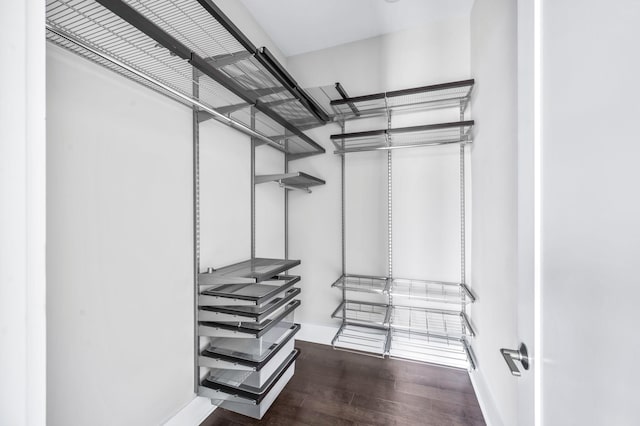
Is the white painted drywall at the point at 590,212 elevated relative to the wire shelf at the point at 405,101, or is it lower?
lower

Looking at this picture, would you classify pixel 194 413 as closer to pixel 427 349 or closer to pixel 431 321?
pixel 427 349

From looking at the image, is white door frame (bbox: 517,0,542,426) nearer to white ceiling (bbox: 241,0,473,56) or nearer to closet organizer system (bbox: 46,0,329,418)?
closet organizer system (bbox: 46,0,329,418)

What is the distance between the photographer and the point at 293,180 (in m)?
2.01

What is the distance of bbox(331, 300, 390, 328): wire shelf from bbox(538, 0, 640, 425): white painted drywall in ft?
5.20

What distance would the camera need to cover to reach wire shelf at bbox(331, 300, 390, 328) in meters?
2.10

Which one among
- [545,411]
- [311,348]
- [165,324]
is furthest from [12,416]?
[311,348]

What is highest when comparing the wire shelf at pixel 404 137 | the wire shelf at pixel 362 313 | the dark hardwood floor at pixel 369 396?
the wire shelf at pixel 404 137

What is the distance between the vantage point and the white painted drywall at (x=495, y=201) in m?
1.09

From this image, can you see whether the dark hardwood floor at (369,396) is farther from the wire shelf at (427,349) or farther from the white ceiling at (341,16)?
the white ceiling at (341,16)

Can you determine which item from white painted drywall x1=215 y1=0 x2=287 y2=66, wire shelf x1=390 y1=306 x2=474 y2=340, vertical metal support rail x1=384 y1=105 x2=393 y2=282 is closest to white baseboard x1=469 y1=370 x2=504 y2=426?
wire shelf x1=390 y1=306 x2=474 y2=340

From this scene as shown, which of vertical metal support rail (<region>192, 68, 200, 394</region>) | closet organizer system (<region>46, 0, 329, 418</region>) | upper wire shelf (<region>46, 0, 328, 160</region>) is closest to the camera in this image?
upper wire shelf (<region>46, 0, 328, 160</region>)

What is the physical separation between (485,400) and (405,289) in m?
0.80

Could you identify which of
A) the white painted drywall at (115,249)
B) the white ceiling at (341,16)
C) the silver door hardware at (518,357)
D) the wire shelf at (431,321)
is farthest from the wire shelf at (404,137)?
the silver door hardware at (518,357)

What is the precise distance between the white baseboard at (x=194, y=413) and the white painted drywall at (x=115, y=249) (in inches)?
1.7
